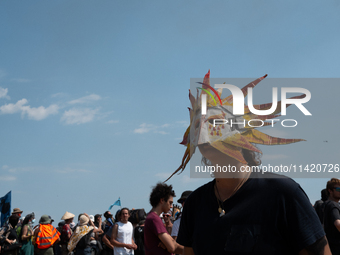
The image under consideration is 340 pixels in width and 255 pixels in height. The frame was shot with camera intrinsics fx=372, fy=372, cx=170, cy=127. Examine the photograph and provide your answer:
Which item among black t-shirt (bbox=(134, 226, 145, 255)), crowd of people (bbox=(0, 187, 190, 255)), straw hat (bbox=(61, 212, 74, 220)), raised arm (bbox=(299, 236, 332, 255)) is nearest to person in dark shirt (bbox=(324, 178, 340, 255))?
crowd of people (bbox=(0, 187, 190, 255))

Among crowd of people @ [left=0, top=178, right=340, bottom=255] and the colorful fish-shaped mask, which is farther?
crowd of people @ [left=0, top=178, right=340, bottom=255]

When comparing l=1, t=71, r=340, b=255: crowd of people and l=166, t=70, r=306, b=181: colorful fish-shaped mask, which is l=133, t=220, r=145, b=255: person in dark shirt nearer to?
l=1, t=71, r=340, b=255: crowd of people

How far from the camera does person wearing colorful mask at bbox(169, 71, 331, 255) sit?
5.08ft

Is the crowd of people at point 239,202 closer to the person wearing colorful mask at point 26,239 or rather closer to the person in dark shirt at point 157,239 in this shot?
the person in dark shirt at point 157,239

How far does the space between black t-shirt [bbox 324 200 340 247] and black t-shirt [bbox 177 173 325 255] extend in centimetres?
381

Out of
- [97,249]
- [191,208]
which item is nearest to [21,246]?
[97,249]

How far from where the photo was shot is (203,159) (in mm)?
1679

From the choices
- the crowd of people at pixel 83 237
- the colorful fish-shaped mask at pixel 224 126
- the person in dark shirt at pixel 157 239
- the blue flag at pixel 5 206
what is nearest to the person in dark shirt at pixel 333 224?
the person in dark shirt at pixel 157 239

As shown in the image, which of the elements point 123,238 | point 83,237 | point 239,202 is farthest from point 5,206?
point 239,202

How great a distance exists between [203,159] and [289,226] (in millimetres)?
484

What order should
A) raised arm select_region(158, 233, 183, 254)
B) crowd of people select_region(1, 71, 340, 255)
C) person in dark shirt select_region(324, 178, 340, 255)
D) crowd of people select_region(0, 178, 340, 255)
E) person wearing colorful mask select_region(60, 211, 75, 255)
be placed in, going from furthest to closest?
person wearing colorful mask select_region(60, 211, 75, 255)
person in dark shirt select_region(324, 178, 340, 255)
crowd of people select_region(0, 178, 340, 255)
raised arm select_region(158, 233, 183, 254)
crowd of people select_region(1, 71, 340, 255)

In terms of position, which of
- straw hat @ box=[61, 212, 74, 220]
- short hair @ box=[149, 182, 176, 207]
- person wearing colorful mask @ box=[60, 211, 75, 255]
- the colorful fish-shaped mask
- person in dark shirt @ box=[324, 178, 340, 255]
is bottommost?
person wearing colorful mask @ box=[60, 211, 75, 255]

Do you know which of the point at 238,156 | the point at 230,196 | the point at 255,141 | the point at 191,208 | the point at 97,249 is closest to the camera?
the point at 255,141

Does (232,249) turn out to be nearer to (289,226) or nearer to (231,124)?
(289,226)
